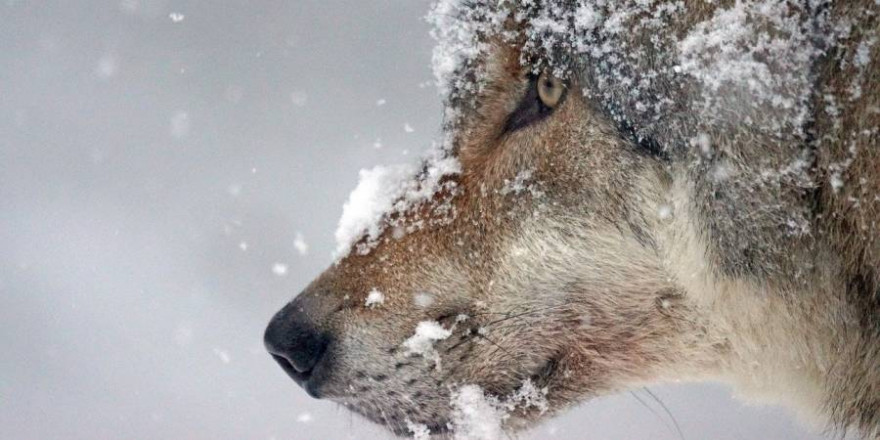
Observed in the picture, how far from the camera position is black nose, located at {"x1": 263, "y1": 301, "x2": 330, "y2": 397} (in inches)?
106

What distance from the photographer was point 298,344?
8.91ft

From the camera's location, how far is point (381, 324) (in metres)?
2.65

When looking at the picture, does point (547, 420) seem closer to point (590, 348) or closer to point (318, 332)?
point (590, 348)

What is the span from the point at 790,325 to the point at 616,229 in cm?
59

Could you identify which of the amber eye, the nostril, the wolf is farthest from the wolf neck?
the nostril

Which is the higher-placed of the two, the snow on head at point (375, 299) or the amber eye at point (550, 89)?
the amber eye at point (550, 89)

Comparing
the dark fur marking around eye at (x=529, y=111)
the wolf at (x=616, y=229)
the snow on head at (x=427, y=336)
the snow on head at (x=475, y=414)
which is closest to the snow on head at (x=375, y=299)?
the wolf at (x=616, y=229)

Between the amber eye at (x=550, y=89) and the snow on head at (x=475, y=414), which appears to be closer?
the amber eye at (x=550, y=89)

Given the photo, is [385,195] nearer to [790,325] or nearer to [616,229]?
[616,229]

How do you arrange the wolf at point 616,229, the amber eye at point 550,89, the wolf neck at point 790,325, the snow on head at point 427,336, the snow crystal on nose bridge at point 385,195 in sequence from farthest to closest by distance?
the snow crystal on nose bridge at point 385,195, the snow on head at point 427,336, the amber eye at point 550,89, the wolf neck at point 790,325, the wolf at point 616,229

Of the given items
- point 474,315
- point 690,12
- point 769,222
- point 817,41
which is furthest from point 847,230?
point 474,315

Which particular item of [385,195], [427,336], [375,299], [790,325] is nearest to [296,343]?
[375,299]

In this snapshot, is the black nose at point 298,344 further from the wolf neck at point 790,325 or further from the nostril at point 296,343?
the wolf neck at point 790,325

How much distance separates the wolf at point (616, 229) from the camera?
82.4 inches
